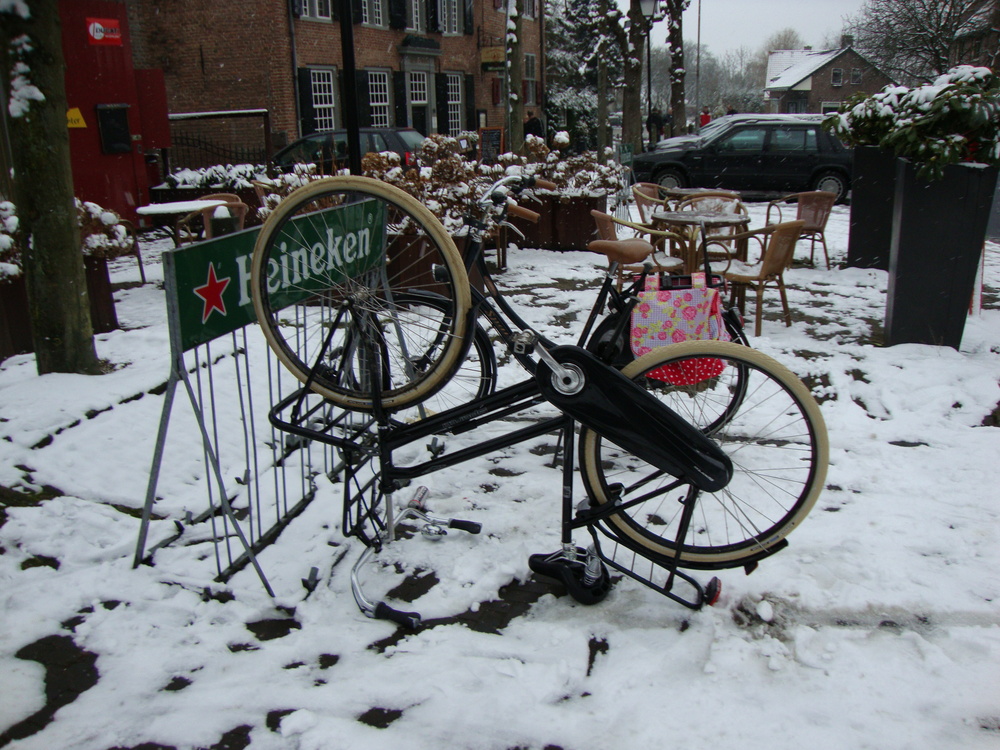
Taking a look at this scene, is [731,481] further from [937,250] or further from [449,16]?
[449,16]

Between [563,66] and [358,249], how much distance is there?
139 ft

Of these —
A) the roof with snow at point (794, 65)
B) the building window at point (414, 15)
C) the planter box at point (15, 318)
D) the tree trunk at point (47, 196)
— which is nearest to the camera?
the tree trunk at point (47, 196)

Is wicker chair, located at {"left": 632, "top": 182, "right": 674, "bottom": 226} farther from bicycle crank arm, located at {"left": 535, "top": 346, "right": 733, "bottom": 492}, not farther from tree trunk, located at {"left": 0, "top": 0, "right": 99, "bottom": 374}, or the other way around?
bicycle crank arm, located at {"left": 535, "top": 346, "right": 733, "bottom": 492}

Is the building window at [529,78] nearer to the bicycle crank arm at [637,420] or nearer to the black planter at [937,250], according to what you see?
the black planter at [937,250]

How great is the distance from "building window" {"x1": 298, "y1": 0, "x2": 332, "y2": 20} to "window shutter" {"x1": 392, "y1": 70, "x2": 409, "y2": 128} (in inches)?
130

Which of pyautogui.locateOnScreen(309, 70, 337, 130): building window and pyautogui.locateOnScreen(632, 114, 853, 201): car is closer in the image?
pyautogui.locateOnScreen(632, 114, 853, 201): car

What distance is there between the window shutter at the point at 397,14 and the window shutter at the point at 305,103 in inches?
184

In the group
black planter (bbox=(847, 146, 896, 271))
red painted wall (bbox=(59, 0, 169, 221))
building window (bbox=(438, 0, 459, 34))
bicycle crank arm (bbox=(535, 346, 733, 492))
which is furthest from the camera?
building window (bbox=(438, 0, 459, 34))

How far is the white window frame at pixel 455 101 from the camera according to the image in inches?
1077

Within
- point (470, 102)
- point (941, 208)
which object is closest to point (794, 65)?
point (470, 102)

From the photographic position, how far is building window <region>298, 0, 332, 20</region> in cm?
1994

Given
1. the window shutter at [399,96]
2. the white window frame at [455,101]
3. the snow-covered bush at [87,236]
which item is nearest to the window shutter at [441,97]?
the white window frame at [455,101]

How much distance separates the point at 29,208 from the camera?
452 cm

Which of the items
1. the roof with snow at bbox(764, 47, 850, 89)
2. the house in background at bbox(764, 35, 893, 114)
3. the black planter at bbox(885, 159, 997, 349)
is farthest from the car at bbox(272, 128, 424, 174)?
the roof with snow at bbox(764, 47, 850, 89)
